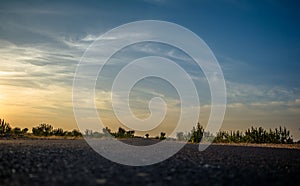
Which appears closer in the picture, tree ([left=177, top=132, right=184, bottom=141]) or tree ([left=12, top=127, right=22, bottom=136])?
tree ([left=12, top=127, right=22, bottom=136])

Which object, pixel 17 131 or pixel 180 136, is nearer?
pixel 17 131

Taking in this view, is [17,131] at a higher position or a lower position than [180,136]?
lower

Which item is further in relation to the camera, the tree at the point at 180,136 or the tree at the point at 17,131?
the tree at the point at 180,136

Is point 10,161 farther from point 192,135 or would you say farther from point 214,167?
point 192,135

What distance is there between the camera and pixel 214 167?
37.0ft

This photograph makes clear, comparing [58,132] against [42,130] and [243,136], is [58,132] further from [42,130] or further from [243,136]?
[243,136]

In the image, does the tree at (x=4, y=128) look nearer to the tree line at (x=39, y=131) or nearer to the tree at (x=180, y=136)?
the tree line at (x=39, y=131)

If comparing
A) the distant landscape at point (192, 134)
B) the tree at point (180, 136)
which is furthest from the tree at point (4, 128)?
the tree at point (180, 136)

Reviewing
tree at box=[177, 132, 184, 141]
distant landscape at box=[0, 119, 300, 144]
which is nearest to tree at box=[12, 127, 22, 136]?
distant landscape at box=[0, 119, 300, 144]

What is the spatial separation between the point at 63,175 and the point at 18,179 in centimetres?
114

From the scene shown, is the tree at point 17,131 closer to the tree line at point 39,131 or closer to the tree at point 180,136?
the tree line at point 39,131

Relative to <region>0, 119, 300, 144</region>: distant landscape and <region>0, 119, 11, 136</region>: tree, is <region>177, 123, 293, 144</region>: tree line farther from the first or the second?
<region>0, 119, 11, 136</region>: tree

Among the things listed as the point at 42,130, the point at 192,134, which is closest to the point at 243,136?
the point at 192,134

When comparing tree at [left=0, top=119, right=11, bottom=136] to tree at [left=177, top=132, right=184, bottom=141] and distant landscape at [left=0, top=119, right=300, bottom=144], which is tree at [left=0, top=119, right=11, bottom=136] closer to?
distant landscape at [left=0, top=119, right=300, bottom=144]
